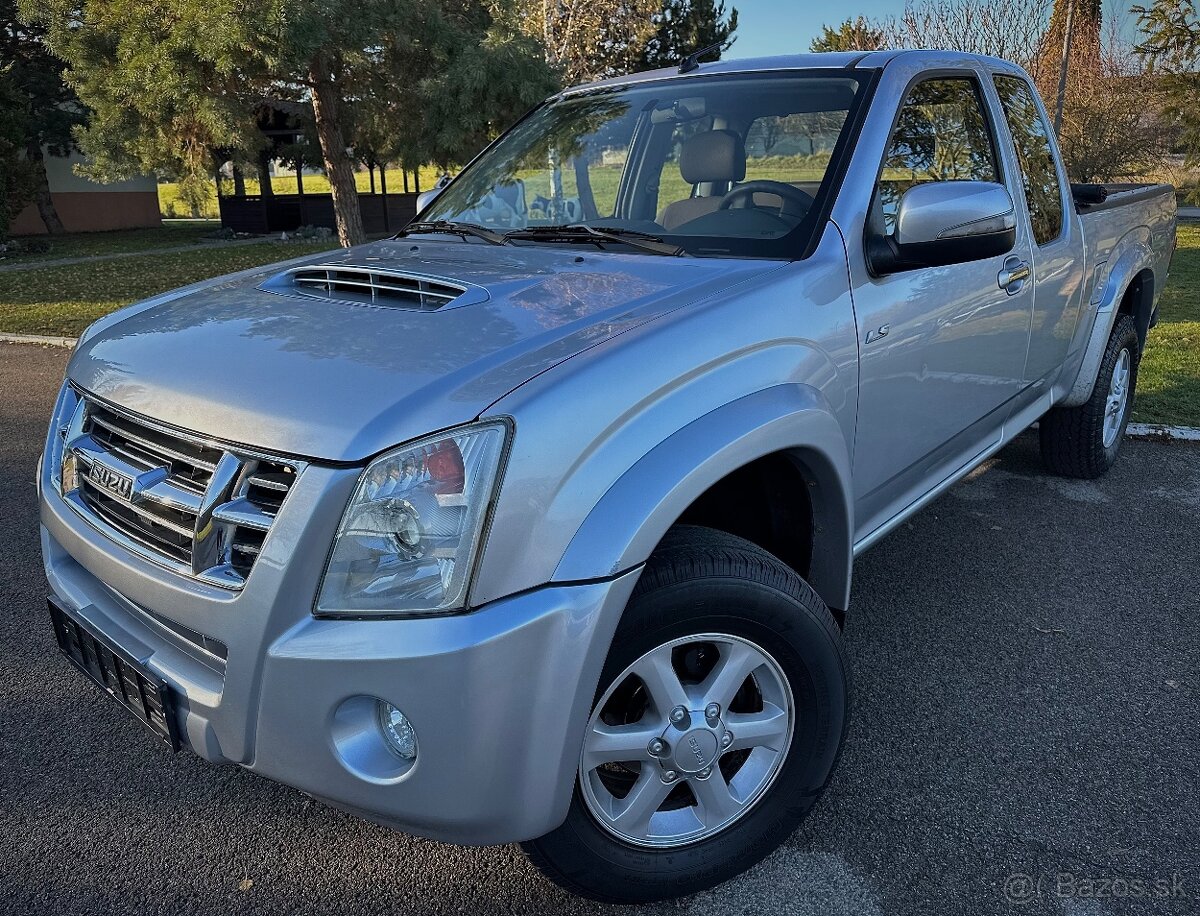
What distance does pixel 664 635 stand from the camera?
1841 millimetres

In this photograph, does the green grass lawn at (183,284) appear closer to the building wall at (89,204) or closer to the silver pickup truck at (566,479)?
the building wall at (89,204)

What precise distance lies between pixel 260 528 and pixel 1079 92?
67.4ft

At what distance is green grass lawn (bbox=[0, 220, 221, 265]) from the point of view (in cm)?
1787

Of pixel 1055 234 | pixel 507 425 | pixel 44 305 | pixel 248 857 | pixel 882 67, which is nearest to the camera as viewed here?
pixel 507 425

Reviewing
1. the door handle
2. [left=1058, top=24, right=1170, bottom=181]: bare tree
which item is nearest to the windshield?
the door handle

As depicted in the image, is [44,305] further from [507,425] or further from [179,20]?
[507,425]

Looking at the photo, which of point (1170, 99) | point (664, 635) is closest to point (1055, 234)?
point (664, 635)

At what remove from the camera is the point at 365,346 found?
1.90m

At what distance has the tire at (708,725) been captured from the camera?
1.84 meters

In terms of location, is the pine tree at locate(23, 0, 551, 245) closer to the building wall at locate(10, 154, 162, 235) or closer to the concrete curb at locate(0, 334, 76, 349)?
the concrete curb at locate(0, 334, 76, 349)

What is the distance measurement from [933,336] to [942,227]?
388 millimetres

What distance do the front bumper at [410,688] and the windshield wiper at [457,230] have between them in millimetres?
1467

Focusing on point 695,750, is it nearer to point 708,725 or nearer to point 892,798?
point 708,725

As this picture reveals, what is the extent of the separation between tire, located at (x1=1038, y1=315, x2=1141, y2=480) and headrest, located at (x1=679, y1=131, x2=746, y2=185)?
2.29m
